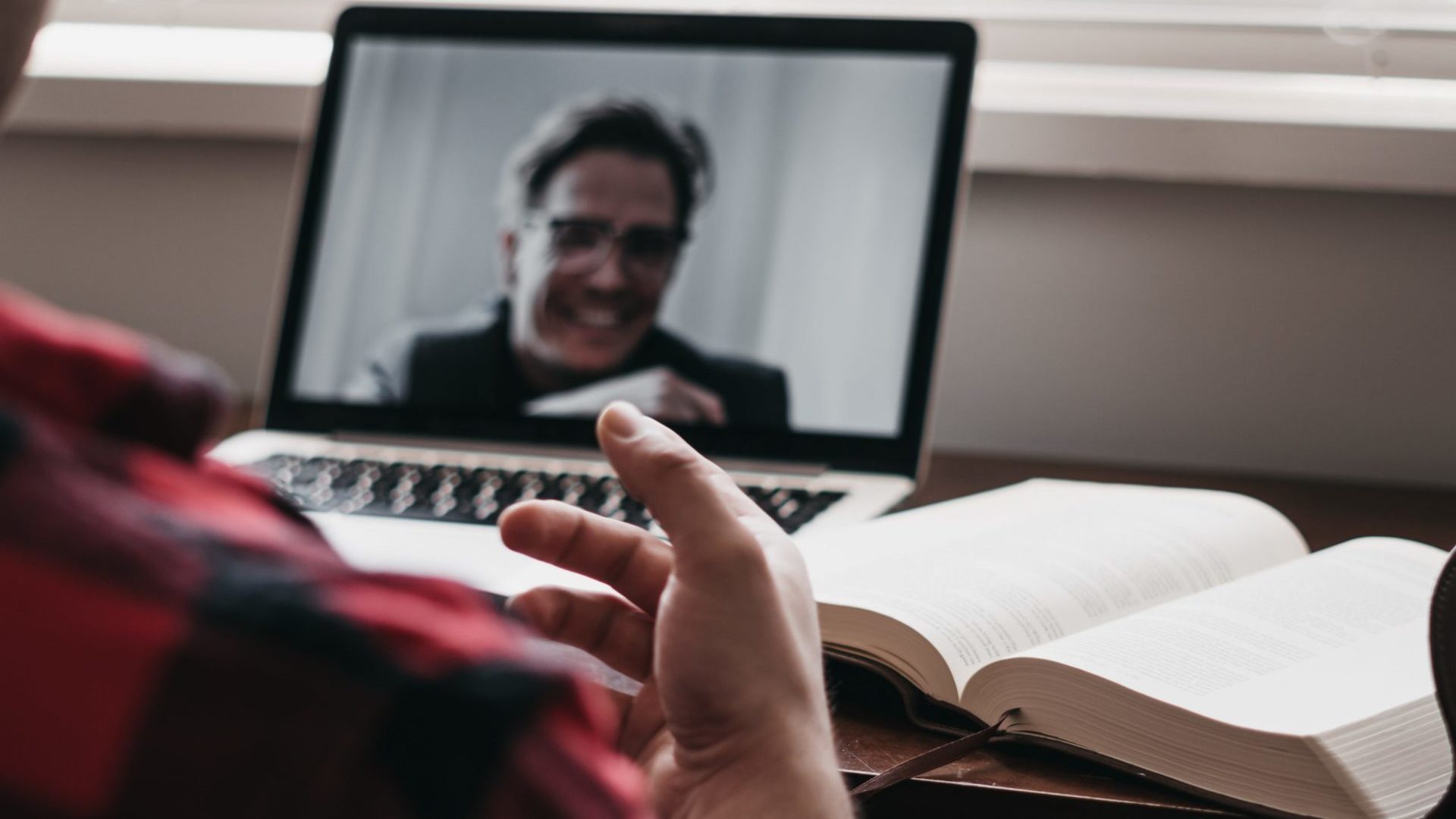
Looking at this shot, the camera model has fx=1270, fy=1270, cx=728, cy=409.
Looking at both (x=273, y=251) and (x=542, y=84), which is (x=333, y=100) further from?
(x=273, y=251)

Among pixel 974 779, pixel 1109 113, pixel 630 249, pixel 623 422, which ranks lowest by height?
pixel 974 779

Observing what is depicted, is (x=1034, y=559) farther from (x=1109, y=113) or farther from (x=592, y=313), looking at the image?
(x=1109, y=113)

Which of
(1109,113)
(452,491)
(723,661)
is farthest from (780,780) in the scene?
(1109,113)

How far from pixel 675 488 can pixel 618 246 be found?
54cm

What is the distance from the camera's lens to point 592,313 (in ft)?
2.87

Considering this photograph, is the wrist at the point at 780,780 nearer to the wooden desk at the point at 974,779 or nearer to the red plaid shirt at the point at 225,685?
the wooden desk at the point at 974,779

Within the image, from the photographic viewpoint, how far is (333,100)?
95 centimetres

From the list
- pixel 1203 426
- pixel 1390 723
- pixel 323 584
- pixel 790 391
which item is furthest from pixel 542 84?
pixel 323 584

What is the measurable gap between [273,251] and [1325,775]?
1.06 metres

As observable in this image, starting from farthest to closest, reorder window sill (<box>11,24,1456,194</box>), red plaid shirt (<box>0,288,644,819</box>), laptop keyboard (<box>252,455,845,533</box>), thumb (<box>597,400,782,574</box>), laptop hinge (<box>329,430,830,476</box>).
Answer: window sill (<box>11,24,1456,194</box>) → laptop hinge (<box>329,430,830,476</box>) → laptop keyboard (<box>252,455,845,533</box>) → thumb (<box>597,400,782,574</box>) → red plaid shirt (<box>0,288,644,819</box>)

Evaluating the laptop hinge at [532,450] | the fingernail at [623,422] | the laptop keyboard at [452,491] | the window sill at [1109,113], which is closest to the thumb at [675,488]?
the fingernail at [623,422]

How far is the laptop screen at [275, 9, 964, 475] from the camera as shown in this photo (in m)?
0.86

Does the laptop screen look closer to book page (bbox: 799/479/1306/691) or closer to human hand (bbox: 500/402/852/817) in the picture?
book page (bbox: 799/479/1306/691)

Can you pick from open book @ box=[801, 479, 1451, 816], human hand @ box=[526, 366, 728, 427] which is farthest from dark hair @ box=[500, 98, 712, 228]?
open book @ box=[801, 479, 1451, 816]
